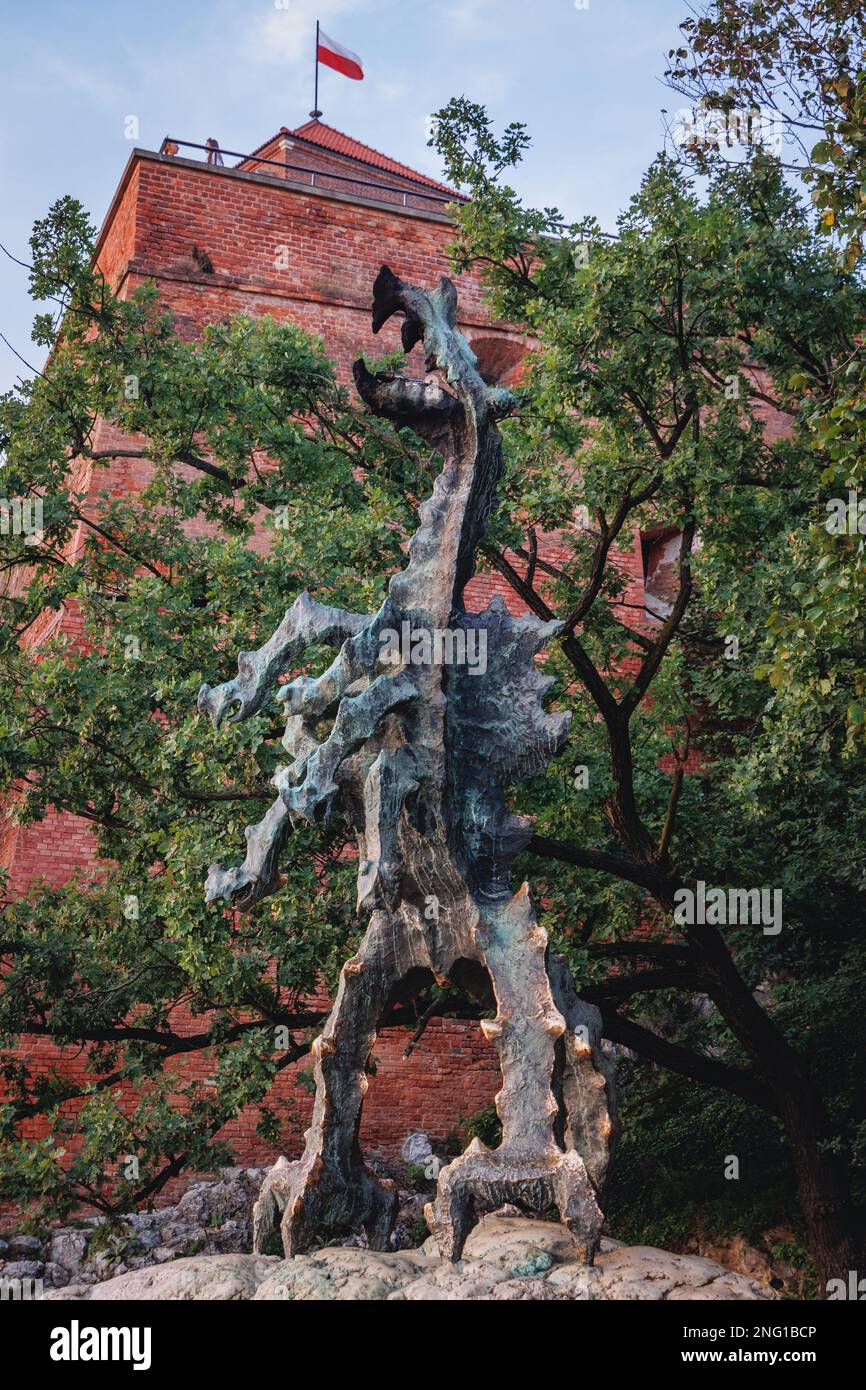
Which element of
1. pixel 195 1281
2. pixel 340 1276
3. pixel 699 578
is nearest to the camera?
pixel 340 1276

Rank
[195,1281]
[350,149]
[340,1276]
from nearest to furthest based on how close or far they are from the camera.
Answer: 1. [340,1276]
2. [195,1281]
3. [350,149]

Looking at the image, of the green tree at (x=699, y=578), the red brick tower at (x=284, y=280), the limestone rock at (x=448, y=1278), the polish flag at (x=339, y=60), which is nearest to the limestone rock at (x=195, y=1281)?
the limestone rock at (x=448, y=1278)

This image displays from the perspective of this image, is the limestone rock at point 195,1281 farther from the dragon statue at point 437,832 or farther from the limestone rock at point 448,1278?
the dragon statue at point 437,832

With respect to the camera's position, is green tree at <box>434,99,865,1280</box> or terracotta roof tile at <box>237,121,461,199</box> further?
terracotta roof tile at <box>237,121,461,199</box>

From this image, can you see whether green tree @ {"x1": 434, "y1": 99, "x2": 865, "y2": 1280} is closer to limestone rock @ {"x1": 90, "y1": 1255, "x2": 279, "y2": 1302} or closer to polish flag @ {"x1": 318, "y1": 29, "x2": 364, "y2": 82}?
limestone rock @ {"x1": 90, "y1": 1255, "x2": 279, "y2": 1302}

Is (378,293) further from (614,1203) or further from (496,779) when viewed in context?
(614,1203)

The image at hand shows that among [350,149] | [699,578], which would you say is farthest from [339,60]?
[699,578]

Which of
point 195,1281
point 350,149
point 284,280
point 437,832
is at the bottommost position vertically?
point 195,1281

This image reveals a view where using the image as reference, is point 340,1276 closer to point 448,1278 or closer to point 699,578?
point 448,1278

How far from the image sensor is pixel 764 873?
38.2 feet

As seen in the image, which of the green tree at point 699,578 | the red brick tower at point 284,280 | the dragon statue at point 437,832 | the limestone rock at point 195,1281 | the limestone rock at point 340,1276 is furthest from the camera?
the red brick tower at point 284,280

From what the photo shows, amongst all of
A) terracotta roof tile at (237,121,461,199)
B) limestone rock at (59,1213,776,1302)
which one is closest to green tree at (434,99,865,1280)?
limestone rock at (59,1213,776,1302)

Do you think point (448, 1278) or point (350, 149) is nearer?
point (448, 1278)
